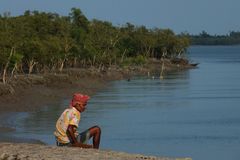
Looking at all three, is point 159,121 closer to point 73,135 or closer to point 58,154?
point 73,135

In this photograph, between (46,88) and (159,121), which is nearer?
(159,121)

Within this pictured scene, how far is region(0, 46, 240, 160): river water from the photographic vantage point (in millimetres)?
25719

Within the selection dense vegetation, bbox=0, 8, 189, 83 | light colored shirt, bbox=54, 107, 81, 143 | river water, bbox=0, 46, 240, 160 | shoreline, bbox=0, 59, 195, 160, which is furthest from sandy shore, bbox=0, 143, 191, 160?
dense vegetation, bbox=0, 8, 189, 83

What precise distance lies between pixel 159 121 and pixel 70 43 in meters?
35.4

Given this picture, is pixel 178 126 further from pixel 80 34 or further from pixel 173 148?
pixel 80 34

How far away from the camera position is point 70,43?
6994cm

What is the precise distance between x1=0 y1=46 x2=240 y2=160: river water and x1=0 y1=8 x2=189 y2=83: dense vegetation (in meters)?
6.67

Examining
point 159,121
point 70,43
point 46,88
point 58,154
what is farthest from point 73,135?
point 70,43

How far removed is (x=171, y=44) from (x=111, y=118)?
8083 centimetres

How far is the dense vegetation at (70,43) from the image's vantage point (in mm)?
54350

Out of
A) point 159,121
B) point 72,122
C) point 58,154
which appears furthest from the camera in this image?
point 159,121

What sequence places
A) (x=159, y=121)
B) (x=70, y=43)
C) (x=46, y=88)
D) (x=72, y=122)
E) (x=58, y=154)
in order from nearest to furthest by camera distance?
(x=58, y=154)
(x=72, y=122)
(x=159, y=121)
(x=46, y=88)
(x=70, y=43)

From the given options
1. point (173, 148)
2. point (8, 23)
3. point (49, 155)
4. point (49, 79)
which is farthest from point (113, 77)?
point (49, 155)

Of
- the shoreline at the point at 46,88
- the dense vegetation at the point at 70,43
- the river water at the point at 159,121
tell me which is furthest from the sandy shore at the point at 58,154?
the dense vegetation at the point at 70,43
